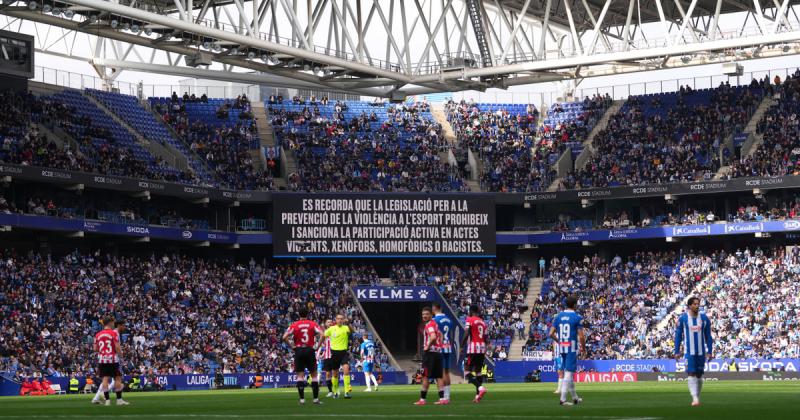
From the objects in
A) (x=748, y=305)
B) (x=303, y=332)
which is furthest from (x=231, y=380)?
(x=303, y=332)

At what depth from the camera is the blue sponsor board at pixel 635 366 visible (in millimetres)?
57156

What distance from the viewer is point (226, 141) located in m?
75.6

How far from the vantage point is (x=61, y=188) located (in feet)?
211

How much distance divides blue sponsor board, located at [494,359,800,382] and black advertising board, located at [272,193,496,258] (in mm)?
10010

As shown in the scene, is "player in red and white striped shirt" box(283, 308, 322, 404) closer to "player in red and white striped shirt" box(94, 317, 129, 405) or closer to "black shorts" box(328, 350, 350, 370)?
"black shorts" box(328, 350, 350, 370)

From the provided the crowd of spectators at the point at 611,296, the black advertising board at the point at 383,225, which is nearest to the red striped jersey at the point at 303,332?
the crowd of spectators at the point at 611,296

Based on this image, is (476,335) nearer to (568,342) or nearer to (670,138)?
(568,342)

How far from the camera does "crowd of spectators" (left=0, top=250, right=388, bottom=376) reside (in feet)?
182

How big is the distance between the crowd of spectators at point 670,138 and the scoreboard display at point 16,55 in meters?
31.1

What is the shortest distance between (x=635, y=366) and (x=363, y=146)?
23926 mm

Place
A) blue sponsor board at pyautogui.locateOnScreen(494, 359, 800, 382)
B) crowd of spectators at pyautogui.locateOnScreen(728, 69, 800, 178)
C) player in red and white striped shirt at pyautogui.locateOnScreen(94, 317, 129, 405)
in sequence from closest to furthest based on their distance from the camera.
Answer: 1. player in red and white striped shirt at pyautogui.locateOnScreen(94, 317, 129, 405)
2. blue sponsor board at pyautogui.locateOnScreen(494, 359, 800, 382)
3. crowd of spectators at pyautogui.locateOnScreen(728, 69, 800, 178)

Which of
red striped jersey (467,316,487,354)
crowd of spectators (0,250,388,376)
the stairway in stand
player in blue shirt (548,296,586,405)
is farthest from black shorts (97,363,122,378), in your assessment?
the stairway in stand

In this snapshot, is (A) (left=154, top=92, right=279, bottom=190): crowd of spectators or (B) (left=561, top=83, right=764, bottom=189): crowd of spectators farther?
(B) (left=561, top=83, right=764, bottom=189): crowd of spectators

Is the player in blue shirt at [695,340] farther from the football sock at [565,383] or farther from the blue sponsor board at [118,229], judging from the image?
the blue sponsor board at [118,229]
